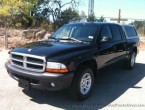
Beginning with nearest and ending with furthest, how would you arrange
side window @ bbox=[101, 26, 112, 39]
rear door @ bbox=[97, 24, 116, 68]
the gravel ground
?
1. the gravel ground
2. rear door @ bbox=[97, 24, 116, 68]
3. side window @ bbox=[101, 26, 112, 39]

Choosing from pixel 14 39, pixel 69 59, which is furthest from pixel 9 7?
pixel 69 59

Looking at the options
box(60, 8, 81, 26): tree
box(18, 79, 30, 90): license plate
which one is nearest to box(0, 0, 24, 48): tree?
box(18, 79, 30, 90): license plate

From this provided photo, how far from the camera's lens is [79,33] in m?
6.33

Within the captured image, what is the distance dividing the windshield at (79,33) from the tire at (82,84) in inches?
34.9

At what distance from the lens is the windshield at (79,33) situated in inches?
239

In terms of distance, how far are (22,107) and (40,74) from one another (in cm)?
83

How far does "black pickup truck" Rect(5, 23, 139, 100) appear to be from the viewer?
15.7 feet

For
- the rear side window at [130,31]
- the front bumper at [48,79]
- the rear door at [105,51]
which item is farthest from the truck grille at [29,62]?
the rear side window at [130,31]

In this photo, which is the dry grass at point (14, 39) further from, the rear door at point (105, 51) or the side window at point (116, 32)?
the rear door at point (105, 51)

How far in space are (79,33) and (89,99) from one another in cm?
179

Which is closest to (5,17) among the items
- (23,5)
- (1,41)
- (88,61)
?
(23,5)

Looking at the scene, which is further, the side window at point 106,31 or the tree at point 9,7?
the tree at point 9,7

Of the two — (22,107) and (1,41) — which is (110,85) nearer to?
(22,107)

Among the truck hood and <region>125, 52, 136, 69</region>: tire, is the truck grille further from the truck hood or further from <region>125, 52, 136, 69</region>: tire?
<region>125, 52, 136, 69</region>: tire
